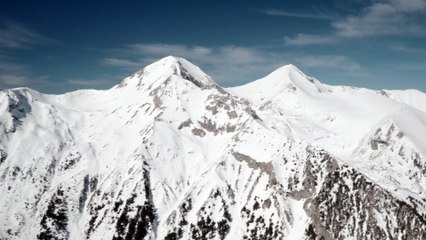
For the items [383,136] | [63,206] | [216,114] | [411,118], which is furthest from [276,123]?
[63,206]

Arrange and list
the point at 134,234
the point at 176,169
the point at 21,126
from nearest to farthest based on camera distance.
Answer: the point at 134,234, the point at 176,169, the point at 21,126

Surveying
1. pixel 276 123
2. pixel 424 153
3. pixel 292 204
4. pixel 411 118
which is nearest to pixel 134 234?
pixel 292 204

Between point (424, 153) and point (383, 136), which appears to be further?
point (383, 136)

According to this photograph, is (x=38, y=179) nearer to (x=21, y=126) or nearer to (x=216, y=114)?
(x=21, y=126)

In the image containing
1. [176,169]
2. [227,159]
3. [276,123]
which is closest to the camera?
[227,159]

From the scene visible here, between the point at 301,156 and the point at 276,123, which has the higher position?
the point at 276,123

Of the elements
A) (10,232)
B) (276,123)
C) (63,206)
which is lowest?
(10,232)

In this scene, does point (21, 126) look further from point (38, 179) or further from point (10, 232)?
point (10, 232)
